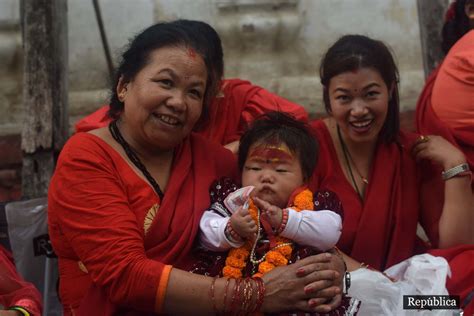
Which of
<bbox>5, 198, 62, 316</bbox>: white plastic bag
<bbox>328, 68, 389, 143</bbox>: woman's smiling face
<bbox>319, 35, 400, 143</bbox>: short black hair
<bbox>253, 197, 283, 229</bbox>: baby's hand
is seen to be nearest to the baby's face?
<bbox>253, 197, 283, 229</bbox>: baby's hand

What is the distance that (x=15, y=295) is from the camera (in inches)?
119

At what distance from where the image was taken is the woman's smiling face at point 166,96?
9.43ft

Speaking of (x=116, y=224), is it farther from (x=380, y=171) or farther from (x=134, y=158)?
(x=380, y=171)

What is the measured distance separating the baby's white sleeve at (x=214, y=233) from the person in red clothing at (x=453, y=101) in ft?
4.45

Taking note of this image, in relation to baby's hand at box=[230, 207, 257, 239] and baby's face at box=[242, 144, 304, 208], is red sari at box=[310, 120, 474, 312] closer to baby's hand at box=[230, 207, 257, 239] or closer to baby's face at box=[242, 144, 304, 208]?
baby's face at box=[242, 144, 304, 208]

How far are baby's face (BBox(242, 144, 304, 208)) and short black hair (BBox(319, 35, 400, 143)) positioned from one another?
0.68m

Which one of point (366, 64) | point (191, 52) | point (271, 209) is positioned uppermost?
point (191, 52)

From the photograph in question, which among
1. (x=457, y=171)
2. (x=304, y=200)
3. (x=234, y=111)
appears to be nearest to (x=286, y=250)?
(x=304, y=200)

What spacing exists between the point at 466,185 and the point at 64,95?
232 centimetres

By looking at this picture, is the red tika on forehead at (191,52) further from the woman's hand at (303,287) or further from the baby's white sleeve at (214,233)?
the woman's hand at (303,287)

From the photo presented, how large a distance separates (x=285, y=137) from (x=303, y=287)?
2.02ft

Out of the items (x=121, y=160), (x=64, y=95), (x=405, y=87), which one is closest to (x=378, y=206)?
(x=121, y=160)

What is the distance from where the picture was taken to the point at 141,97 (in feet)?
9.46

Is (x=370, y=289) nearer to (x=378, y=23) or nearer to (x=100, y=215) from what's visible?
(x=100, y=215)
